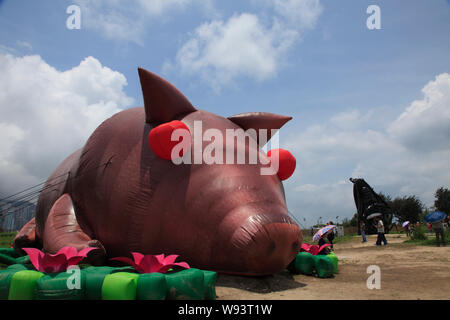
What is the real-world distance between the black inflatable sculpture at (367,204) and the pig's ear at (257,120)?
972 inches

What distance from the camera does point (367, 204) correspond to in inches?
1139

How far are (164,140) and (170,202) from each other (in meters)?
1.06

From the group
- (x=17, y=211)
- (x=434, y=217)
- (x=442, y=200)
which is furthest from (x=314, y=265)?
(x=442, y=200)

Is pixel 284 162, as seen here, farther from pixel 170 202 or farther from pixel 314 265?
pixel 170 202

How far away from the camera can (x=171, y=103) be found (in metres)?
6.23

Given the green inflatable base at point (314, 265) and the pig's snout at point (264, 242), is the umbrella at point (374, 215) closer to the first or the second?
the green inflatable base at point (314, 265)

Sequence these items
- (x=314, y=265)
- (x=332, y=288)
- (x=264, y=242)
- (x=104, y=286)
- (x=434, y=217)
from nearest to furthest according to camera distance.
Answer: (x=104, y=286), (x=264, y=242), (x=332, y=288), (x=314, y=265), (x=434, y=217)

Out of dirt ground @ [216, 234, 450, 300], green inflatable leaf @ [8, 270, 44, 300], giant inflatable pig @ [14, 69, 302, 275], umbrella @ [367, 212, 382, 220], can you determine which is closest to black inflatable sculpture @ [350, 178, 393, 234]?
umbrella @ [367, 212, 382, 220]

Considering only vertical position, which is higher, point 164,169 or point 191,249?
point 164,169

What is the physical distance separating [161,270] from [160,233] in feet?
3.78

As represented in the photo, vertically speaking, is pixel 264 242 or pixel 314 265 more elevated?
pixel 264 242

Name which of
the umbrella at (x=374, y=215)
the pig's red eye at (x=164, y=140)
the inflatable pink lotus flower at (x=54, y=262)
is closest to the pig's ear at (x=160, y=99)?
the pig's red eye at (x=164, y=140)
